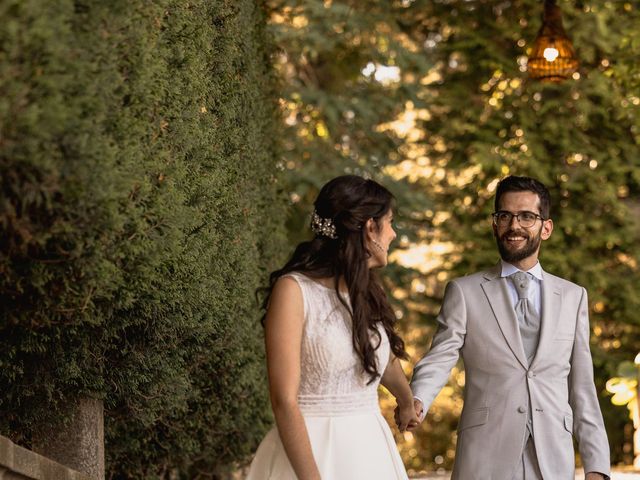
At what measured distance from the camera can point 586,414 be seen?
5.02 meters

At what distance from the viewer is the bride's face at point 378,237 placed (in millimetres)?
4051

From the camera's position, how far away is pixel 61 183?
300cm

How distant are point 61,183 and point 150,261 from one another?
2.92 feet

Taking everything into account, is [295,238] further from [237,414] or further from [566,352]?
[566,352]

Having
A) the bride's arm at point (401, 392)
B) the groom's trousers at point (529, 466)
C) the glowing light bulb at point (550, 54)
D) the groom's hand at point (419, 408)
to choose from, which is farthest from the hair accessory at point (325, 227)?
the glowing light bulb at point (550, 54)

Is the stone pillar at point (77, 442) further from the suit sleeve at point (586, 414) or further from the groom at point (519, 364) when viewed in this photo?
the suit sleeve at point (586, 414)

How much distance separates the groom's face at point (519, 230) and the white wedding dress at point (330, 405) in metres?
1.20

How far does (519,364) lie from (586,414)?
0.37m

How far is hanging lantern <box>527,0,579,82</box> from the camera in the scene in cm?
851

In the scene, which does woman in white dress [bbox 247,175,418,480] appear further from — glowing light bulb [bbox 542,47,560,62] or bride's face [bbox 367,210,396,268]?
glowing light bulb [bbox 542,47,560,62]

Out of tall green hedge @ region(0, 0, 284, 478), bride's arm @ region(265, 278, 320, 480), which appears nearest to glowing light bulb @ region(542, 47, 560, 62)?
tall green hedge @ region(0, 0, 284, 478)

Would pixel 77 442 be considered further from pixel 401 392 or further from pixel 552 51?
pixel 552 51

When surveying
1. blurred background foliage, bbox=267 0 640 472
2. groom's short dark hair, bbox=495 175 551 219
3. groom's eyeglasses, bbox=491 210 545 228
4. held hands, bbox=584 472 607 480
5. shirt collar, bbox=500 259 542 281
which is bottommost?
held hands, bbox=584 472 607 480

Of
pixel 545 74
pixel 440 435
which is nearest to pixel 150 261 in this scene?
pixel 545 74
